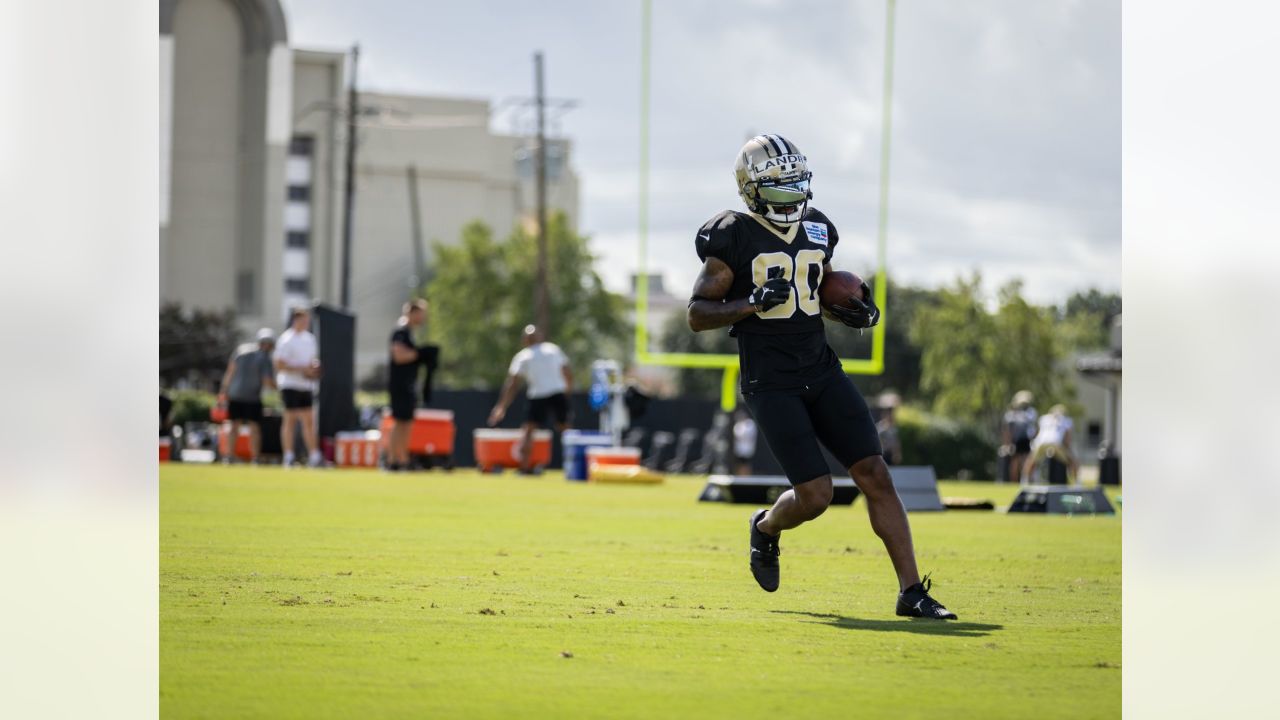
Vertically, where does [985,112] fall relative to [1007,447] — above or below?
above

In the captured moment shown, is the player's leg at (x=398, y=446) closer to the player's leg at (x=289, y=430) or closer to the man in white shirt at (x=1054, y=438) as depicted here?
the player's leg at (x=289, y=430)

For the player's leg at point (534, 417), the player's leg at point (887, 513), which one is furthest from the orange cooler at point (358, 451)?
the player's leg at point (887, 513)

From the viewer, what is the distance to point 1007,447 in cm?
3092

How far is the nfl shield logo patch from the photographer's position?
7184 millimetres

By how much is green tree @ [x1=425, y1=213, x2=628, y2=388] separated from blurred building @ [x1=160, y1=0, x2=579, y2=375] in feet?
15.1

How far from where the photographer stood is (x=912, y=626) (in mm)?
6426

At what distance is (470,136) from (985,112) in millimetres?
67239

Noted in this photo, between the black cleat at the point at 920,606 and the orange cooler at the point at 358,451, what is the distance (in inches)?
693

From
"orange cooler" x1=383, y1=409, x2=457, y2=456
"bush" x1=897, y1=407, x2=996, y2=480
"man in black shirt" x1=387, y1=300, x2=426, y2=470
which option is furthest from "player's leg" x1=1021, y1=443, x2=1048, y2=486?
"man in black shirt" x1=387, y1=300, x2=426, y2=470

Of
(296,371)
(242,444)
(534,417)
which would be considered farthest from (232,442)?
(534,417)

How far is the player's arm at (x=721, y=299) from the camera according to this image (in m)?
6.74

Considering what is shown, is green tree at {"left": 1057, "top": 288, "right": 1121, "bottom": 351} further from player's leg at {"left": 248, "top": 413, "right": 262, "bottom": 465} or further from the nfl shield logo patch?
the nfl shield logo patch
